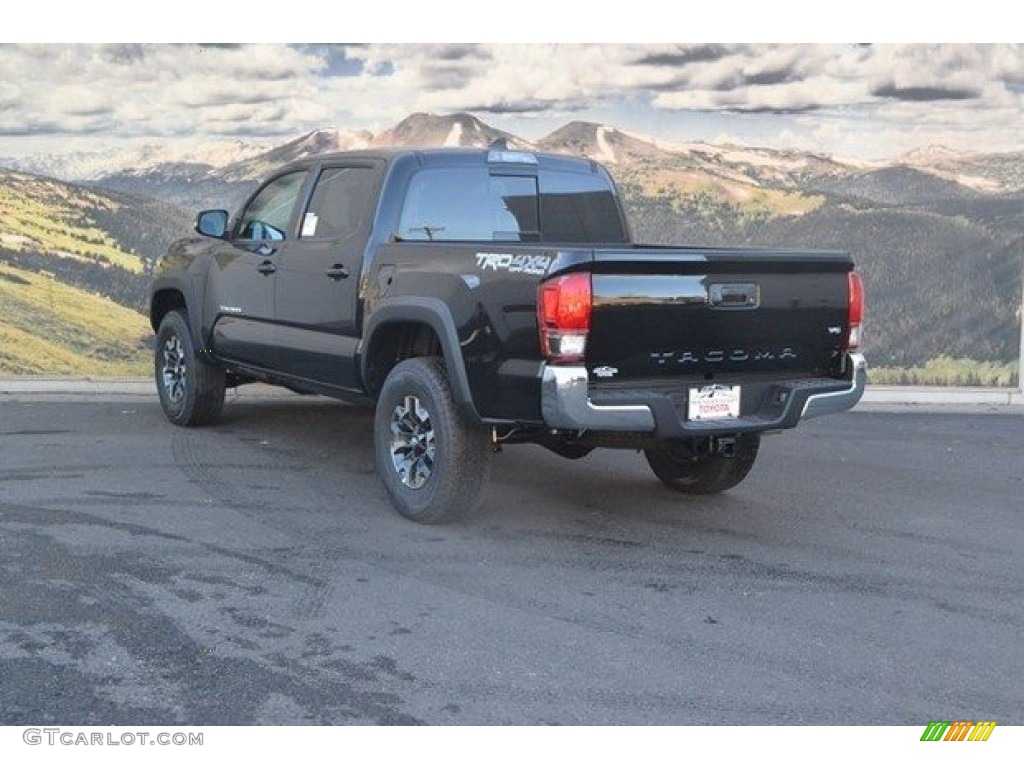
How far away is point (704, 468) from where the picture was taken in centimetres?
677

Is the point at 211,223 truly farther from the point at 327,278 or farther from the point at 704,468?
the point at 704,468

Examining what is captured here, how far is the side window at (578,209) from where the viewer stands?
700cm

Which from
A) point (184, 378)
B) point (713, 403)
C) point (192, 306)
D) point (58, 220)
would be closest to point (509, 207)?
point (713, 403)

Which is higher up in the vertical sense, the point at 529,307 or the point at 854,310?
the point at 529,307

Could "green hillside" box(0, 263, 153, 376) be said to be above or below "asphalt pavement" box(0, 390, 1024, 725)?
above

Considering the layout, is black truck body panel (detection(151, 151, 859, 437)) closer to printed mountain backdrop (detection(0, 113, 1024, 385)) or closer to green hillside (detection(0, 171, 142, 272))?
printed mountain backdrop (detection(0, 113, 1024, 385))

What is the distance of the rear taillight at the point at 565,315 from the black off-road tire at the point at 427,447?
82 centimetres

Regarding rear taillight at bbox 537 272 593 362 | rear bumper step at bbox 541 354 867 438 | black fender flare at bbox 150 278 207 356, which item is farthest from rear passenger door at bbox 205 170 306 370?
rear bumper step at bbox 541 354 867 438

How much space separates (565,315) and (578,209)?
2274 mm

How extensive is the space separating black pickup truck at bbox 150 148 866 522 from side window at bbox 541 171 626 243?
1 centimetres

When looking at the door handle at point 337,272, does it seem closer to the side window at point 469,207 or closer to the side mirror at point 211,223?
the side window at point 469,207

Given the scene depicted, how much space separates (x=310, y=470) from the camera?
7387 mm
